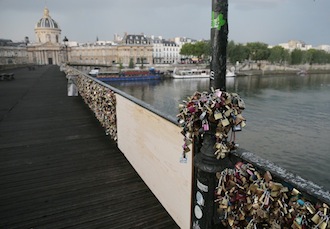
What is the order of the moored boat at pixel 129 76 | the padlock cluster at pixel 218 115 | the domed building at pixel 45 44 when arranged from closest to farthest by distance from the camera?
the padlock cluster at pixel 218 115 → the moored boat at pixel 129 76 → the domed building at pixel 45 44

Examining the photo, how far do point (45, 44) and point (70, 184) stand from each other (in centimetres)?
12917

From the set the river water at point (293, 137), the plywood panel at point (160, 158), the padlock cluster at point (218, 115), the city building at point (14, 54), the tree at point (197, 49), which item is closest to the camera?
the padlock cluster at point (218, 115)

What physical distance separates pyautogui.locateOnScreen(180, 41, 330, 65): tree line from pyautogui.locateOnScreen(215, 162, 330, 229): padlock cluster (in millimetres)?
90104

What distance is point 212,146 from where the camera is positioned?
7.18ft

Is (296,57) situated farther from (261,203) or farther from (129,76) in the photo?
(261,203)

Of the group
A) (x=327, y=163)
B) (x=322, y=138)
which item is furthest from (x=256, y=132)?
(x=327, y=163)

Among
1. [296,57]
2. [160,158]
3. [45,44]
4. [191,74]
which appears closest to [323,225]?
[160,158]

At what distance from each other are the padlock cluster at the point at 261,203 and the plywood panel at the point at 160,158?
2.67ft

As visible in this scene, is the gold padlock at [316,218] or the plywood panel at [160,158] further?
the plywood panel at [160,158]

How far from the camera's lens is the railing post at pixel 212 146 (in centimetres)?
204

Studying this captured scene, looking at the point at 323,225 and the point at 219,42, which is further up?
the point at 219,42

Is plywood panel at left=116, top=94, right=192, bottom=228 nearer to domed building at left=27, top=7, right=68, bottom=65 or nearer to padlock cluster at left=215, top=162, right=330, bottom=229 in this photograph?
padlock cluster at left=215, top=162, right=330, bottom=229

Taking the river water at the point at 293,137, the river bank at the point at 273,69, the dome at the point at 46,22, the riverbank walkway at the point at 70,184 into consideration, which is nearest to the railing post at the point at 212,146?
the riverbank walkway at the point at 70,184

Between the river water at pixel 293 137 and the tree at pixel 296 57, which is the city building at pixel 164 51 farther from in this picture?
the river water at pixel 293 137
